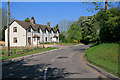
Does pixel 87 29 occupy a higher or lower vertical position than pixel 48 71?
higher

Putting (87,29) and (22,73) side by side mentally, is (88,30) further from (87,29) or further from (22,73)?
(22,73)

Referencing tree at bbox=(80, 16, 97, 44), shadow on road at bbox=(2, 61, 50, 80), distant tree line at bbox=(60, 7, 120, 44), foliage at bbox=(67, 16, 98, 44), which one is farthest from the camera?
tree at bbox=(80, 16, 97, 44)

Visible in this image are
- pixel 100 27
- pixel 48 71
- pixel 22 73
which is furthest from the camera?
pixel 100 27

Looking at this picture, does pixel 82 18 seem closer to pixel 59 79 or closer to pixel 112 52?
pixel 112 52

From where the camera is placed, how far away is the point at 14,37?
4278cm

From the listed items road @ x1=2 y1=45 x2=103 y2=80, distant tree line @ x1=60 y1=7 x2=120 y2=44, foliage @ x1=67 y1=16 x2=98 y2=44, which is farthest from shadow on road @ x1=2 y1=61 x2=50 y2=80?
foliage @ x1=67 y1=16 x2=98 y2=44

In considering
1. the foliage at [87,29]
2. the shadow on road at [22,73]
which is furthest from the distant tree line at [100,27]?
the shadow on road at [22,73]

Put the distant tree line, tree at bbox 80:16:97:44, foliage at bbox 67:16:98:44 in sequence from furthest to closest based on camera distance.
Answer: tree at bbox 80:16:97:44, foliage at bbox 67:16:98:44, the distant tree line

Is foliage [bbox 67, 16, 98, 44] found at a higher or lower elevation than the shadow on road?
higher

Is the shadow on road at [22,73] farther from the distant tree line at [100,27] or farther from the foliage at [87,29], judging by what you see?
the foliage at [87,29]

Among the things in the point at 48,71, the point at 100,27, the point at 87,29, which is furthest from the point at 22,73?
the point at 87,29

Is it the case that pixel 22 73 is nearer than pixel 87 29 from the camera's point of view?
Yes

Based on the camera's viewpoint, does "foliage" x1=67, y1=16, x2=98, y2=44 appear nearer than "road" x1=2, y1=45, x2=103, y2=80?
No

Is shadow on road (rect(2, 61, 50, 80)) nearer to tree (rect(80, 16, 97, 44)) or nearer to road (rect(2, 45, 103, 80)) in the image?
road (rect(2, 45, 103, 80))
